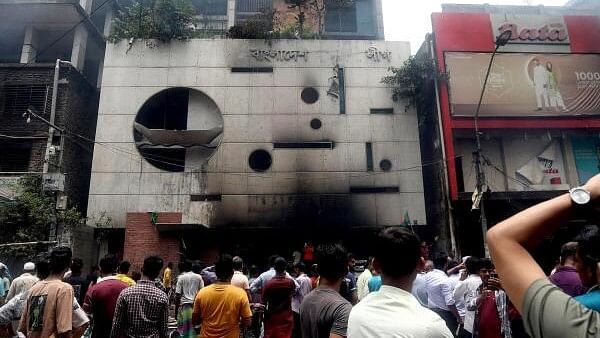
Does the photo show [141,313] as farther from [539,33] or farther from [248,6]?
[248,6]

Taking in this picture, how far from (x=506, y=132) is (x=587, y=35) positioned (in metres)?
6.49

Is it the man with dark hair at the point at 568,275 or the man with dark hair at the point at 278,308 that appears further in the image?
the man with dark hair at the point at 278,308

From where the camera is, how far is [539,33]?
67.5 feet

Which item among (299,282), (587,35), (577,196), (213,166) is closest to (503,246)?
(577,196)

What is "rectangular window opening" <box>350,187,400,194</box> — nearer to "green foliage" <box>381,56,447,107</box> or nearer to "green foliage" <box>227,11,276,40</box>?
"green foliage" <box>381,56,447,107</box>

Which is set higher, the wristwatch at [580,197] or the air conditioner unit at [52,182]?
the air conditioner unit at [52,182]

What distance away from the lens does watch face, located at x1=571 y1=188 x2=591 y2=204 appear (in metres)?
1.25

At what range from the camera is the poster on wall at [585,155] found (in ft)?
67.9

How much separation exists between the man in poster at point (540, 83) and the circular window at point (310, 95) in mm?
10187

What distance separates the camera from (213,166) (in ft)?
65.4

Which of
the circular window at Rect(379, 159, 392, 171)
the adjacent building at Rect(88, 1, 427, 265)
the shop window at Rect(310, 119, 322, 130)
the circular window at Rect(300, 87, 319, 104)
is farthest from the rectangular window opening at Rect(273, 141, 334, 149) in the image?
the circular window at Rect(379, 159, 392, 171)

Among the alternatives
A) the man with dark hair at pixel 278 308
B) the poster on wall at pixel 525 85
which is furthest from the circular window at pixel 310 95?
the man with dark hair at pixel 278 308

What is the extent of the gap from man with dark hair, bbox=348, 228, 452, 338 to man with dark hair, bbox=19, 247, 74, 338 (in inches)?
129

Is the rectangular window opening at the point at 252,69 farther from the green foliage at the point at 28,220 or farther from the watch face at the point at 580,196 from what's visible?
the watch face at the point at 580,196
